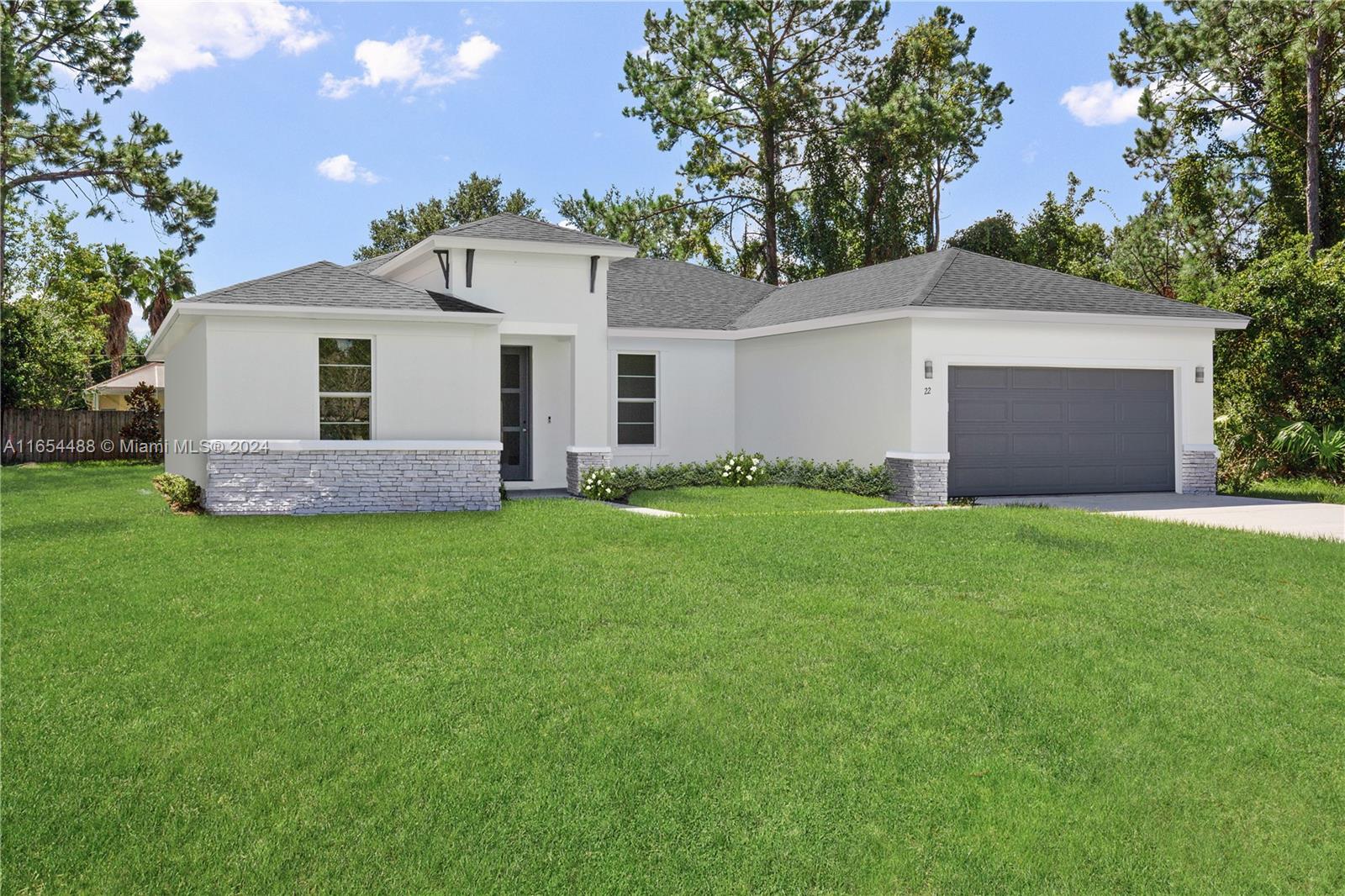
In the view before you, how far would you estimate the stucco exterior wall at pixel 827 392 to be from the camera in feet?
47.4

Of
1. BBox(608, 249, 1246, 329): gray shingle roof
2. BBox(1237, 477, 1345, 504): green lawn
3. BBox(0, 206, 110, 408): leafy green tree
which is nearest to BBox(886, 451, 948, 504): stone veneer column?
BBox(608, 249, 1246, 329): gray shingle roof

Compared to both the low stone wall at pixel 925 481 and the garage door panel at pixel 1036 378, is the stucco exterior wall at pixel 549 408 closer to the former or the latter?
the low stone wall at pixel 925 481

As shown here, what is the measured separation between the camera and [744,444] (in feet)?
57.7

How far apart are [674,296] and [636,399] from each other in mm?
2882

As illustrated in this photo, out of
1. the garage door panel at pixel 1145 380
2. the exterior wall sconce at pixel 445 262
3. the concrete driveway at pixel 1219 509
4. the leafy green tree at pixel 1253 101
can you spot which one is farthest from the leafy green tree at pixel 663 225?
the concrete driveway at pixel 1219 509

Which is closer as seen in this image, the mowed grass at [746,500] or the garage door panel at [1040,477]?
the mowed grass at [746,500]

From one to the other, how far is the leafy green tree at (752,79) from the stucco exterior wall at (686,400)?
504 inches

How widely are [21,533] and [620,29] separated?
2364 cm

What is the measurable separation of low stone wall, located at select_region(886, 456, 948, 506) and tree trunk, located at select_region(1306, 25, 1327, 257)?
505 inches

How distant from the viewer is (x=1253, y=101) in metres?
23.4

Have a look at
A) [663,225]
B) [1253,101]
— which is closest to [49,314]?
[663,225]

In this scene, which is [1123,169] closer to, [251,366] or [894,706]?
[251,366]

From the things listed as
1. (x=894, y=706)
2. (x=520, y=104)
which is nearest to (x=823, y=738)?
(x=894, y=706)

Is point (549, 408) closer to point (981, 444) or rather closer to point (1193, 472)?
point (981, 444)
